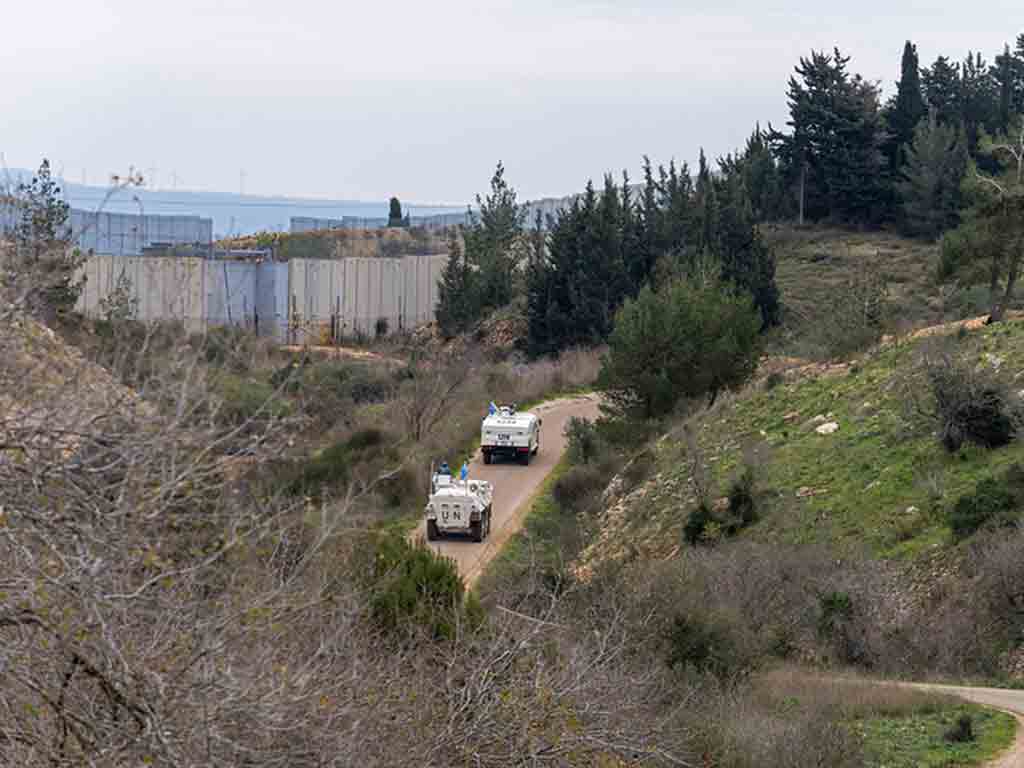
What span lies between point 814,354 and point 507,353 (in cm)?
1923

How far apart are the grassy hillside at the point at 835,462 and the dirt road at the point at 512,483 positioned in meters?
2.04

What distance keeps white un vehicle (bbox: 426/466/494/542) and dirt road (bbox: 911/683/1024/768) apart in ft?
37.6

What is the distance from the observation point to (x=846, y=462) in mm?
32219

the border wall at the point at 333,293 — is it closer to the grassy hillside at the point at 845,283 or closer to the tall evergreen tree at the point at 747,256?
the tall evergreen tree at the point at 747,256

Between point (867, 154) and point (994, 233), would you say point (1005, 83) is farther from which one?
point (994, 233)

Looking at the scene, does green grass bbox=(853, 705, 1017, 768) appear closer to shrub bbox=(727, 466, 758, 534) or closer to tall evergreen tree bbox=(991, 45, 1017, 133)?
shrub bbox=(727, 466, 758, 534)

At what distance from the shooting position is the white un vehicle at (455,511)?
98.9 ft

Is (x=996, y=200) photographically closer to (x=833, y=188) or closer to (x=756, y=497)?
(x=756, y=497)

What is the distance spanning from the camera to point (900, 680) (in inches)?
844

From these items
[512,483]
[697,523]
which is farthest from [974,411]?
[512,483]

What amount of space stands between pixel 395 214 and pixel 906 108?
97.6ft

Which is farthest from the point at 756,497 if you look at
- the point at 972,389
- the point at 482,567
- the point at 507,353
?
the point at 507,353

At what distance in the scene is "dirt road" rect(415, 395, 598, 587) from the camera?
29277mm

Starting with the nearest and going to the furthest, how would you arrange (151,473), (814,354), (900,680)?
(151,473), (900,680), (814,354)
